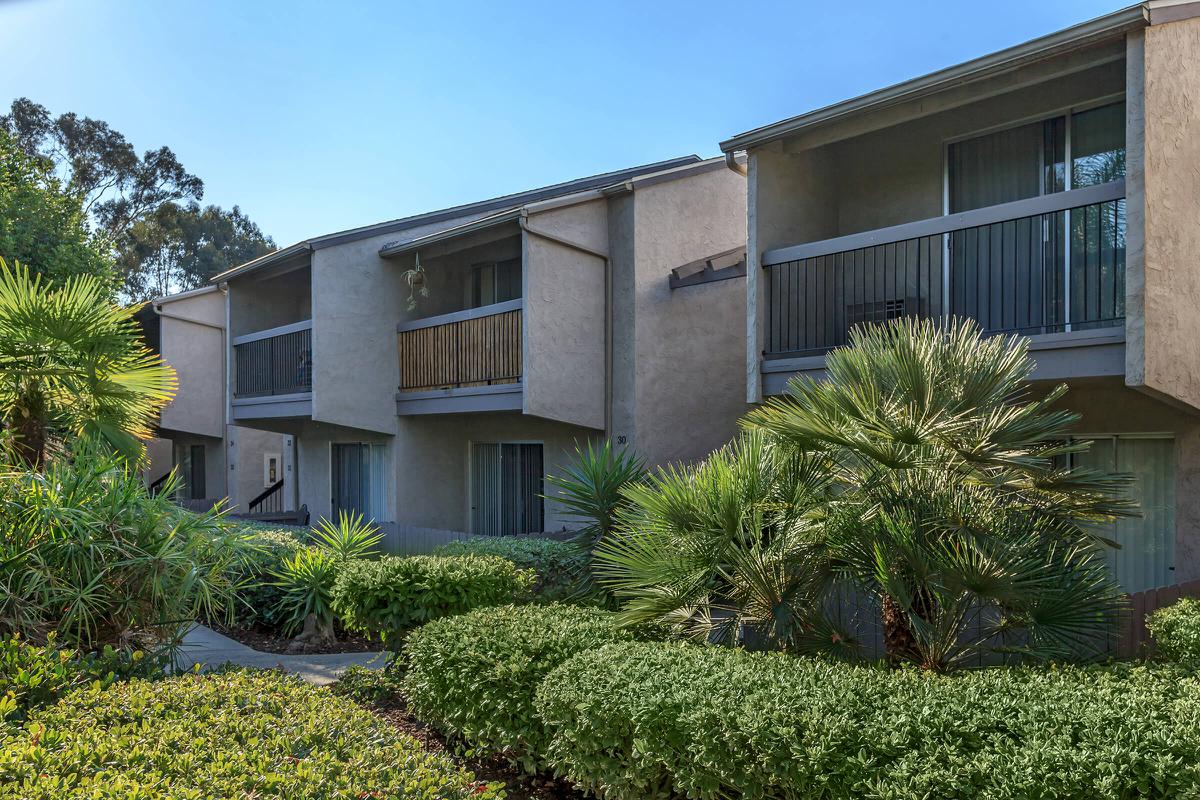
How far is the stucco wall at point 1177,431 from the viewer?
28.3 ft

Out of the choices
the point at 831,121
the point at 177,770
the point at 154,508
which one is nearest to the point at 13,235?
the point at 154,508

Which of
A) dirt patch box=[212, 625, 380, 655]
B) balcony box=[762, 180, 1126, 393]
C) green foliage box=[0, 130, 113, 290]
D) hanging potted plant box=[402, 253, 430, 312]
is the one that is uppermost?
green foliage box=[0, 130, 113, 290]

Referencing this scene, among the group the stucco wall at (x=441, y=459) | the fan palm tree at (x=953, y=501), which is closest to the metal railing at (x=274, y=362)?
the stucco wall at (x=441, y=459)

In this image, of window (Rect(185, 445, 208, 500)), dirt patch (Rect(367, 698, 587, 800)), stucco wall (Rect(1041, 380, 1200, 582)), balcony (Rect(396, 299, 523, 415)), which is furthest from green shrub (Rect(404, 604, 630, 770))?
window (Rect(185, 445, 208, 500))

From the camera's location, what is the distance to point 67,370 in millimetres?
8109

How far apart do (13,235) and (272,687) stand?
64.2 ft

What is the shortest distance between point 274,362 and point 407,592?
11.3m

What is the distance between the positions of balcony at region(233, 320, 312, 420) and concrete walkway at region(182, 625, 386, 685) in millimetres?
6901

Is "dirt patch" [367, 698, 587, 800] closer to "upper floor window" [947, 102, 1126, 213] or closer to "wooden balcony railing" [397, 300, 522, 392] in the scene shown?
"wooden balcony railing" [397, 300, 522, 392]

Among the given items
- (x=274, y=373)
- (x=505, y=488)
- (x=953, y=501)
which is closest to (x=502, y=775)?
(x=953, y=501)

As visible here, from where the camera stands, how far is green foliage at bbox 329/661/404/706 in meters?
7.37

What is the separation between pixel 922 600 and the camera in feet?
18.2

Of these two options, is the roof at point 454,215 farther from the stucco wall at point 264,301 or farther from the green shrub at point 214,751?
the green shrub at point 214,751

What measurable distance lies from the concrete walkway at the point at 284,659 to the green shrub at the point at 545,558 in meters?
1.76
